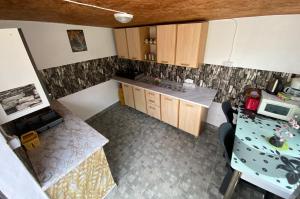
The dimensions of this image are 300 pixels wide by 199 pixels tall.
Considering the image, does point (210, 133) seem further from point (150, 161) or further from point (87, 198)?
point (87, 198)

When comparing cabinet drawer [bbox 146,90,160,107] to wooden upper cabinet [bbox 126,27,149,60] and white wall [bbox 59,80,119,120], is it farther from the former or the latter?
white wall [bbox 59,80,119,120]

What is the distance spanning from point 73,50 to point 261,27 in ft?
9.83

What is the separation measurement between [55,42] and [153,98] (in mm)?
1961

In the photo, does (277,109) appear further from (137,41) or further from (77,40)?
(77,40)

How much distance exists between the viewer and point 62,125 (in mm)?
1688

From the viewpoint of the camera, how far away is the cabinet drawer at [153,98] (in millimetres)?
2654

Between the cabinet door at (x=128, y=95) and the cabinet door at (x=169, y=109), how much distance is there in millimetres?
881

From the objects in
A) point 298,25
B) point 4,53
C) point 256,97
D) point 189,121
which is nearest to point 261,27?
point 298,25

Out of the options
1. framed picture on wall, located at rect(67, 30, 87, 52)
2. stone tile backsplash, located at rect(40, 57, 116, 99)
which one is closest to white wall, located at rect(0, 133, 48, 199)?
stone tile backsplash, located at rect(40, 57, 116, 99)

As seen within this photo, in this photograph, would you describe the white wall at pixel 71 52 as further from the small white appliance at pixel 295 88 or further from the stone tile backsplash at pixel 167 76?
the small white appliance at pixel 295 88

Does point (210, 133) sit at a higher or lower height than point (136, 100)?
lower

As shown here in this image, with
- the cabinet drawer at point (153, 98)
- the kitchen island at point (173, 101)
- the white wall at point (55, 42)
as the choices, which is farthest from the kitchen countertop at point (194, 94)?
the white wall at point (55, 42)

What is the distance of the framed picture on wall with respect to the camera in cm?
243

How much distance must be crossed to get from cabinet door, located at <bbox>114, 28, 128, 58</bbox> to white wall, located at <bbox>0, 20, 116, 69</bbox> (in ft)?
0.86
